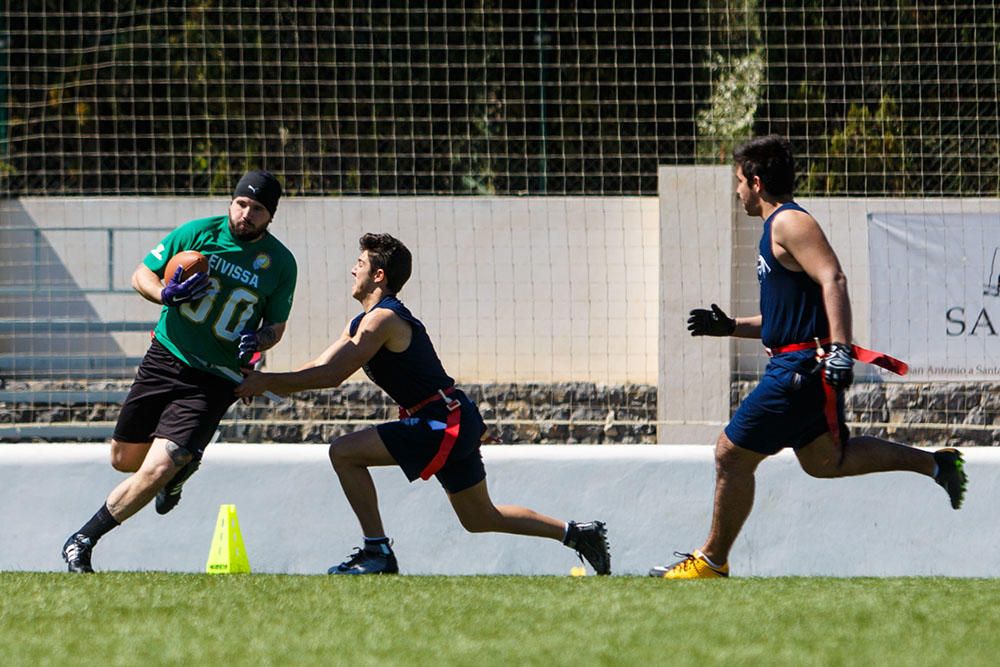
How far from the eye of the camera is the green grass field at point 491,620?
4.56 meters

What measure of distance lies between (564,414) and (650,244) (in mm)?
1634

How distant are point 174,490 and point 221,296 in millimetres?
853

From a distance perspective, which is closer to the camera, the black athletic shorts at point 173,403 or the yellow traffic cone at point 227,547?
the black athletic shorts at point 173,403

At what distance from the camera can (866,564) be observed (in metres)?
7.45

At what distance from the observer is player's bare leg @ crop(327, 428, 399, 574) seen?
663cm

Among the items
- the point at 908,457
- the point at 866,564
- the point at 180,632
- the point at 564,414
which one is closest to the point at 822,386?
the point at 908,457

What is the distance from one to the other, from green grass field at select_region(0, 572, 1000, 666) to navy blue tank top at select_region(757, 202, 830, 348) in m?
0.95

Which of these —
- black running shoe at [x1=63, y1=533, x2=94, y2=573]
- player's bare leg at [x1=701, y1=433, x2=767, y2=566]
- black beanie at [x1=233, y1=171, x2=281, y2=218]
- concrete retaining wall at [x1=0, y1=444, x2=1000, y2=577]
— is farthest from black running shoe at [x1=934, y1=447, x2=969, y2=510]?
black running shoe at [x1=63, y1=533, x2=94, y2=573]

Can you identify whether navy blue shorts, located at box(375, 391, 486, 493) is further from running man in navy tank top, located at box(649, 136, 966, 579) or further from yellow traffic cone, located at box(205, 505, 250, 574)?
yellow traffic cone, located at box(205, 505, 250, 574)

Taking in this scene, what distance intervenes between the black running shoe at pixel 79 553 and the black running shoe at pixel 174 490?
14.7 inches

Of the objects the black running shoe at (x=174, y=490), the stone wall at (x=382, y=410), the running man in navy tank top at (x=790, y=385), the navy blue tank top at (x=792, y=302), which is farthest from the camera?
the stone wall at (x=382, y=410)

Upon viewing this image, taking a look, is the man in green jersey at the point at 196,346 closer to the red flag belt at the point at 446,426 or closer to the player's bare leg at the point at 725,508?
the red flag belt at the point at 446,426

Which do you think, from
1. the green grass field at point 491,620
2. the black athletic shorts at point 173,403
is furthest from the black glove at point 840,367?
the black athletic shorts at point 173,403

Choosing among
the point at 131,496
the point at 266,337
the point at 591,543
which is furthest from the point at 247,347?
the point at 591,543
